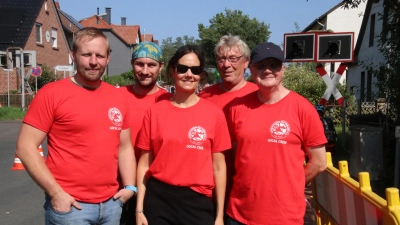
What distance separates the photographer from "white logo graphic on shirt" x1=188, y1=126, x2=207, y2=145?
126 inches

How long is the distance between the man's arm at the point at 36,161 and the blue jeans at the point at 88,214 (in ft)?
0.33

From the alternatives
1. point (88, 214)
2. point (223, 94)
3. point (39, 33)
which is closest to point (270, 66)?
point (223, 94)

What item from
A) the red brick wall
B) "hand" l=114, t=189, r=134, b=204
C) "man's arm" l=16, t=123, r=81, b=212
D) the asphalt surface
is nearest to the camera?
"man's arm" l=16, t=123, r=81, b=212

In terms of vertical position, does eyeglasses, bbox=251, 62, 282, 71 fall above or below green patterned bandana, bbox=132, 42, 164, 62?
below

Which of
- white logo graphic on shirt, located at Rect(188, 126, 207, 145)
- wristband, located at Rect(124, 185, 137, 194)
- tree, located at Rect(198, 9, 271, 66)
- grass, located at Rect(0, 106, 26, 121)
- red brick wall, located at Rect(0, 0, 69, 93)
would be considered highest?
tree, located at Rect(198, 9, 271, 66)

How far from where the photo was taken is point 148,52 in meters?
3.77

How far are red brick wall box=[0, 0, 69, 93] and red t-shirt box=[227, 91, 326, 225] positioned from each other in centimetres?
3166

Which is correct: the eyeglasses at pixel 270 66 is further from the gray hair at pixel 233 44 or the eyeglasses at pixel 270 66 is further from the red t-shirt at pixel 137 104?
the red t-shirt at pixel 137 104

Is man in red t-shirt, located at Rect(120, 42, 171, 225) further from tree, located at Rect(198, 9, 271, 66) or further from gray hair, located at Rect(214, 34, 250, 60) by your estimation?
tree, located at Rect(198, 9, 271, 66)

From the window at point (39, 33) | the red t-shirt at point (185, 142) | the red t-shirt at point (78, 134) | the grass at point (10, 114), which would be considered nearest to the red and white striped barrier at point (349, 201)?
the red t-shirt at point (185, 142)

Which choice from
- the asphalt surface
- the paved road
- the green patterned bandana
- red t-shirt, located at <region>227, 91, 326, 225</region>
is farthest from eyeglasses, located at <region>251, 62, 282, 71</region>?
the paved road

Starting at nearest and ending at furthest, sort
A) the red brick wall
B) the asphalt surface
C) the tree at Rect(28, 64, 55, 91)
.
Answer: the asphalt surface → the tree at Rect(28, 64, 55, 91) → the red brick wall

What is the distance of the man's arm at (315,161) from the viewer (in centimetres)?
318

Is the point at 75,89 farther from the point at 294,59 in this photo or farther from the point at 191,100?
the point at 294,59
